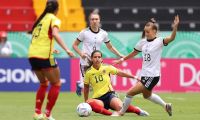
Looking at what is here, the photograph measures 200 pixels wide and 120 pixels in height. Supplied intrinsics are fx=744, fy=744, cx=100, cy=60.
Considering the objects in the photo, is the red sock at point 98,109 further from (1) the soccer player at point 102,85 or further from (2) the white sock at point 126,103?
(2) the white sock at point 126,103

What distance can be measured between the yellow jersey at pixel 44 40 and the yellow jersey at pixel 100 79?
101 inches

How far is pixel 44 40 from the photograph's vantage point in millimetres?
12664

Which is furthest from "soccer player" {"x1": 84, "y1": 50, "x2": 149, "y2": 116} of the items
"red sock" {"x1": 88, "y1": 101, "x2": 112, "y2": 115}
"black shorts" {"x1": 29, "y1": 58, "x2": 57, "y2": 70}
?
"black shorts" {"x1": 29, "y1": 58, "x2": 57, "y2": 70}

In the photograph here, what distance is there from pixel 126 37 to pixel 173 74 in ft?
9.27

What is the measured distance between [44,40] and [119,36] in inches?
567

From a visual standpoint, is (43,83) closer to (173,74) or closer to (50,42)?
(50,42)

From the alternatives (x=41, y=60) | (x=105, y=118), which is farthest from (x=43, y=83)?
(x=105, y=118)

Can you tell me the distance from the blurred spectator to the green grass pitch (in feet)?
16.4

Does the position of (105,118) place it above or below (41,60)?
below

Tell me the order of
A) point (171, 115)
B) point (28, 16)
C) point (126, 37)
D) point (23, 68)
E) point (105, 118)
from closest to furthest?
1. point (105, 118)
2. point (171, 115)
3. point (23, 68)
4. point (126, 37)
5. point (28, 16)

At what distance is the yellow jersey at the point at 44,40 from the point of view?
12633 millimetres

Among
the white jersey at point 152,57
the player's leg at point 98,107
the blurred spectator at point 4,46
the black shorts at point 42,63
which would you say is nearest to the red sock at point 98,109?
the player's leg at point 98,107

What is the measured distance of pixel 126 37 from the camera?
27.0m

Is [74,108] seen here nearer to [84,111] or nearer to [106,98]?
[106,98]
